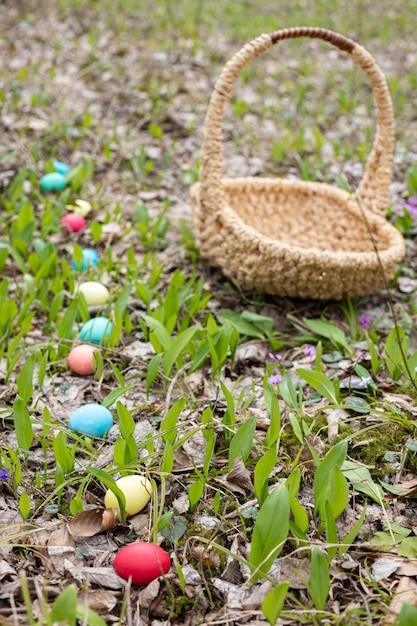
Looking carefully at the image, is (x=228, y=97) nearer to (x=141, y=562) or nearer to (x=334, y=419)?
(x=334, y=419)

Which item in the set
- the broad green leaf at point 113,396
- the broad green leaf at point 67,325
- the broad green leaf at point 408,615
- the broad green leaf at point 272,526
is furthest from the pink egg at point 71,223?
the broad green leaf at point 408,615

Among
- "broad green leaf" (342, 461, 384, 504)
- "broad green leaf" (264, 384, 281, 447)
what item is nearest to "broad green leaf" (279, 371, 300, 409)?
"broad green leaf" (264, 384, 281, 447)

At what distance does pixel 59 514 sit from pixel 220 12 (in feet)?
18.8

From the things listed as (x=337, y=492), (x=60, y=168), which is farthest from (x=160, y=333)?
(x=60, y=168)

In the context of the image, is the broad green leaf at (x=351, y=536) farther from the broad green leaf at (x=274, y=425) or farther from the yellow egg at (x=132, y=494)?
the yellow egg at (x=132, y=494)

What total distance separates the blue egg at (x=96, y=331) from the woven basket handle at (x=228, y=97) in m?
0.68

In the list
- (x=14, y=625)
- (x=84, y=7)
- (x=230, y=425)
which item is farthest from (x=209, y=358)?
(x=84, y=7)

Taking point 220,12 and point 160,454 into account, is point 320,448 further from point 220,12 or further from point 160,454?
point 220,12

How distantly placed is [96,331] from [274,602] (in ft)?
4.11

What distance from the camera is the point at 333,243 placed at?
294 centimetres

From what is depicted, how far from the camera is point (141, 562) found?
1.38 meters

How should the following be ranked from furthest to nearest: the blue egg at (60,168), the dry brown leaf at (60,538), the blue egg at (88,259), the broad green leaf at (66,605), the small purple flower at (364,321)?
the blue egg at (60,168) → the blue egg at (88,259) → the small purple flower at (364,321) → the dry brown leaf at (60,538) → the broad green leaf at (66,605)

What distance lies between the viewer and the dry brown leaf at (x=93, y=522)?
5.01 ft

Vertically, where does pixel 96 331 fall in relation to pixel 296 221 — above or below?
below
